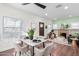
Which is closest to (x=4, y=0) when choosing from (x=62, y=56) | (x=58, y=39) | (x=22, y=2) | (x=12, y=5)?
(x=12, y=5)

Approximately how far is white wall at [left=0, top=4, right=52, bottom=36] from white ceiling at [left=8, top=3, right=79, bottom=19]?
72 mm

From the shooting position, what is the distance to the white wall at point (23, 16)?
189 centimetres

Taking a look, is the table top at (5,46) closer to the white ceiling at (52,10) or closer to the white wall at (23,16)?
the white wall at (23,16)

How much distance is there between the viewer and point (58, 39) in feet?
6.59

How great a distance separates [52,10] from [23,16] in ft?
1.90

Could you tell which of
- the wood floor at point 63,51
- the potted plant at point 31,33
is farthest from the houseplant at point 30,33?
the wood floor at point 63,51

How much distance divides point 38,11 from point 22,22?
1.25 feet

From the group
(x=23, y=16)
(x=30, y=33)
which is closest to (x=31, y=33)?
(x=30, y=33)

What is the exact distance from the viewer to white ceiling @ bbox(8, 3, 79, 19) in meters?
1.94

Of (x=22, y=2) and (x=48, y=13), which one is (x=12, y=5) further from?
(x=48, y=13)

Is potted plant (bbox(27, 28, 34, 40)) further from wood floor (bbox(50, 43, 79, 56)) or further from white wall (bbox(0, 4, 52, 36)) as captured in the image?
wood floor (bbox(50, 43, 79, 56))

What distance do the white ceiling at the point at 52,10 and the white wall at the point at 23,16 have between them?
7cm

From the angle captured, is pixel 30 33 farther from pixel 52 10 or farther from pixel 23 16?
pixel 52 10

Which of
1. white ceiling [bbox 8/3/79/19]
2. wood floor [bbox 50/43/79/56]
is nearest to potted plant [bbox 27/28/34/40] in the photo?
white ceiling [bbox 8/3/79/19]
